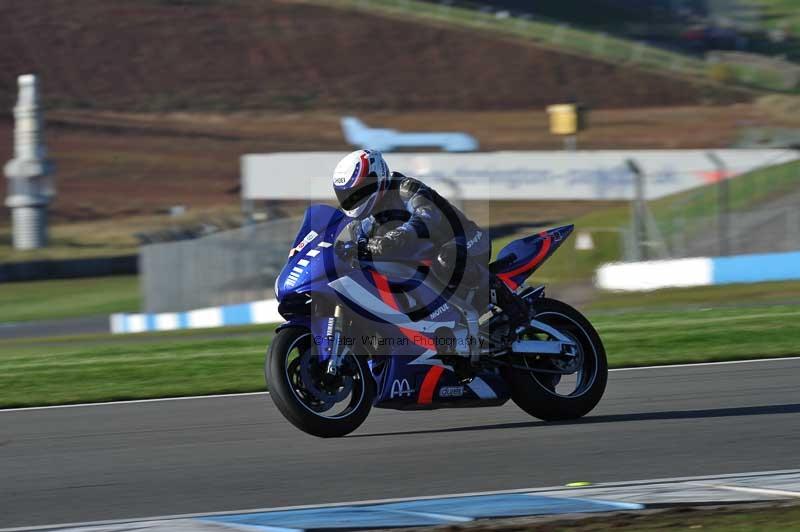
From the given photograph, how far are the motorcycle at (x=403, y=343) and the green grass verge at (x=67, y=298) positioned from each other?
22312 mm

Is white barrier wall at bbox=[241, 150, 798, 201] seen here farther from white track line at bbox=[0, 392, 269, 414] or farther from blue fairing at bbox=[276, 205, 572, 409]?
blue fairing at bbox=[276, 205, 572, 409]

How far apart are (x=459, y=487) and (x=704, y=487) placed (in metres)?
1.13

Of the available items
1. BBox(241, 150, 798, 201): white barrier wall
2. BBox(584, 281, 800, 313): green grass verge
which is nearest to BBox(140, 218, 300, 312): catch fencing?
BBox(241, 150, 798, 201): white barrier wall

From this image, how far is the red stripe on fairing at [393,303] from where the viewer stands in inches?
286

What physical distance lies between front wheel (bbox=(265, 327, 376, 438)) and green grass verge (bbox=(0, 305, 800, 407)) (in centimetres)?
286

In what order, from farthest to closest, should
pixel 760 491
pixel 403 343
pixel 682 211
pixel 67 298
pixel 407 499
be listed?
pixel 67 298 < pixel 682 211 < pixel 403 343 < pixel 407 499 < pixel 760 491

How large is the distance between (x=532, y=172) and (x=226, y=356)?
14377 mm

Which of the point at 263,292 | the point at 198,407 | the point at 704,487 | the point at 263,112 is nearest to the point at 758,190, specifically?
the point at 263,292

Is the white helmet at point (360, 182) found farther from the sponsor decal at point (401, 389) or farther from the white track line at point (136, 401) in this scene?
the white track line at point (136, 401)

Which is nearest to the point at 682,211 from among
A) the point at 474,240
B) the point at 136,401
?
the point at 136,401

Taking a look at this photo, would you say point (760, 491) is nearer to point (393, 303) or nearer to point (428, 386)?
point (428, 386)

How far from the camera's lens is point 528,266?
7871 mm

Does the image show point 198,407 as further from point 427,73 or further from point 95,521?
point 427,73

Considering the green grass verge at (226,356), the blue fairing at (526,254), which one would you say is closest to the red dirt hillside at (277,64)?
the green grass verge at (226,356)
